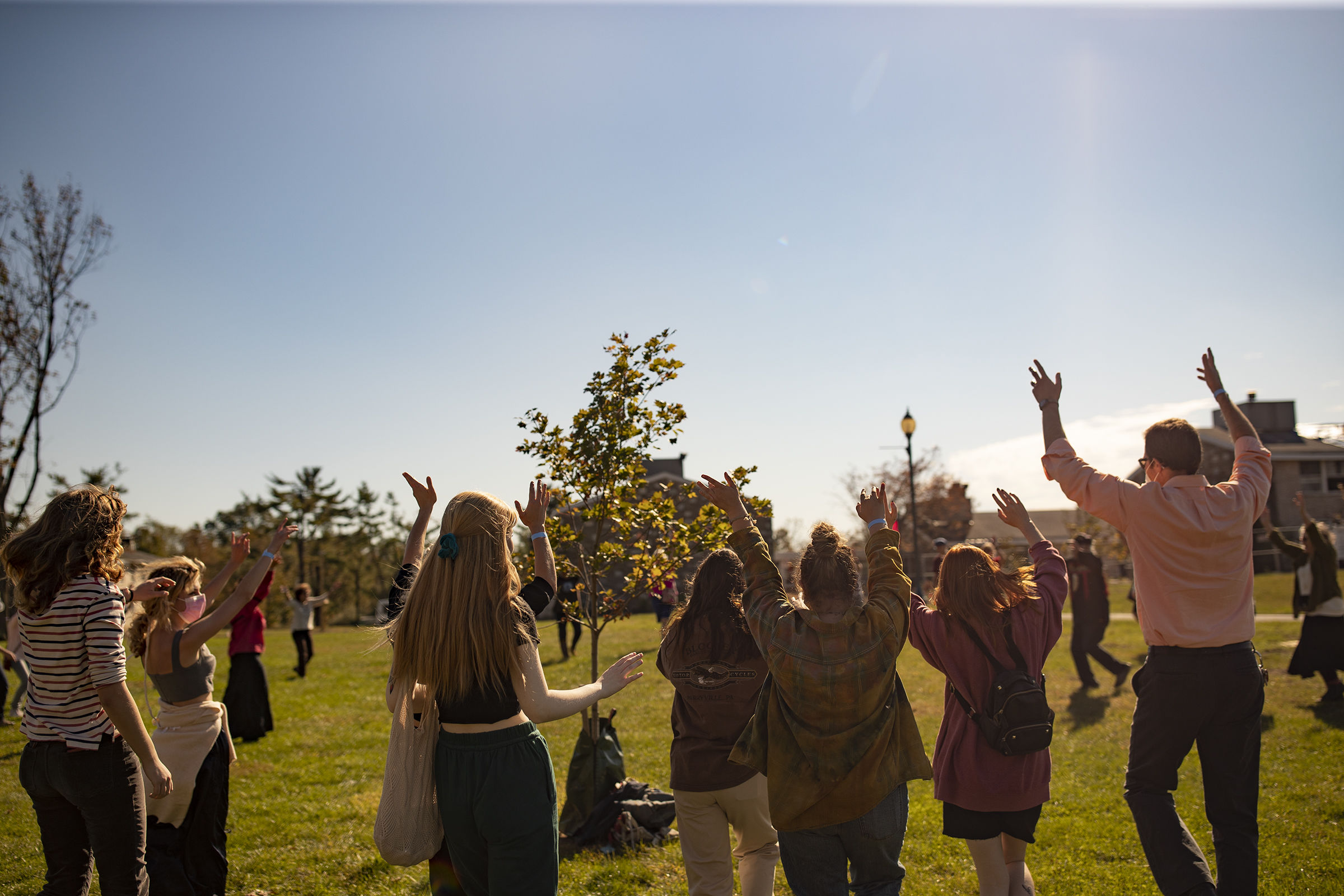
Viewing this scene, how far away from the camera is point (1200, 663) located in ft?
11.6

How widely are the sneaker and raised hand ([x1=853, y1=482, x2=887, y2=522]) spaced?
9801 mm

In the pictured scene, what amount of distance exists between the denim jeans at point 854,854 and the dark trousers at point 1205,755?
123cm

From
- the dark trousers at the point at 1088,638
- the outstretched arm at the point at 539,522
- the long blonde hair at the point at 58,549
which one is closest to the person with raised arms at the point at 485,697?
the outstretched arm at the point at 539,522

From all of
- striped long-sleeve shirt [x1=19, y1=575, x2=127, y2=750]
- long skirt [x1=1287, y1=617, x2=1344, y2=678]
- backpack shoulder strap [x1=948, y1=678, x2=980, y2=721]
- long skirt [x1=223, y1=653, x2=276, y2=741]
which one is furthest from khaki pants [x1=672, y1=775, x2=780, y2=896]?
long skirt [x1=1287, y1=617, x2=1344, y2=678]

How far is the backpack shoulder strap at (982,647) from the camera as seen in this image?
3.69 metres

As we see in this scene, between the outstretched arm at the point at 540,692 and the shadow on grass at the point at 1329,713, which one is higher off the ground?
the outstretched arm at the point at 540,692

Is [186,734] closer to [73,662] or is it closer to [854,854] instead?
[73,662]

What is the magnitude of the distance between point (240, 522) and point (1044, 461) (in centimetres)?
6414

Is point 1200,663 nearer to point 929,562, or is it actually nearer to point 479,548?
point 479,548

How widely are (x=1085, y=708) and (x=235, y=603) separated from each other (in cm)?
1031

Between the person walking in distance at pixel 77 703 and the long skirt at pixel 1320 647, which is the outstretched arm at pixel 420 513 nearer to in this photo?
the person walking in distance at pixel 77 703

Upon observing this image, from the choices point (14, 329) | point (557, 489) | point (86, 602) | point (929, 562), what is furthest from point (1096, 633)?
point (929, 562)

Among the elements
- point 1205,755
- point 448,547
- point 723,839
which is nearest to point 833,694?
point 723,839

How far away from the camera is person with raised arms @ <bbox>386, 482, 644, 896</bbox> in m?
2.91
